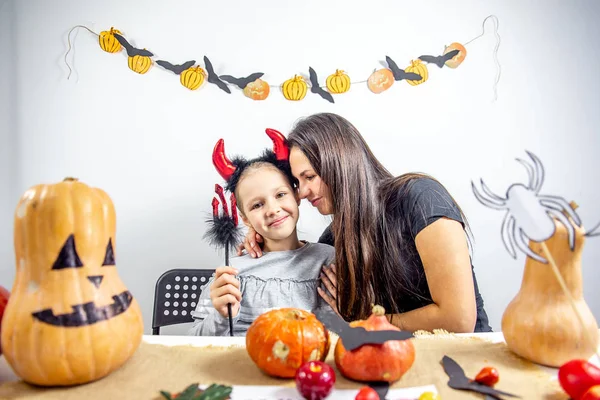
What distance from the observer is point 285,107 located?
1.76m

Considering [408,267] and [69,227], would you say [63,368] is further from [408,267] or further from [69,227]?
[408,267]

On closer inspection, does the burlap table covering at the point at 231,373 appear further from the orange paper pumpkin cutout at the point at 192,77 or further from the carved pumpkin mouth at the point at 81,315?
the orange paper pumpkin cutout at the point at 192,77

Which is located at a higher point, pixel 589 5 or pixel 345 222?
pixel 589 5

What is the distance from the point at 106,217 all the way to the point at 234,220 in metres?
0.67

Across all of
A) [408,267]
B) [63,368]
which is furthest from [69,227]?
[408,267]

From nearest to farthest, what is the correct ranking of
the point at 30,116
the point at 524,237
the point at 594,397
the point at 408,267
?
1. the point at 594,397
2. the point at 524,237
3. the point at 408,267
4. the point at 30,116

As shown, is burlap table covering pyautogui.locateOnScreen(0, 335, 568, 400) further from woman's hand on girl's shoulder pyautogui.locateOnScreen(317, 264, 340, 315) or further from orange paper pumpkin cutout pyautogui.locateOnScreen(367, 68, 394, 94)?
orange paper pumpkin cutout pyautogui.locateOnScreen(367, 68, 394, 94)

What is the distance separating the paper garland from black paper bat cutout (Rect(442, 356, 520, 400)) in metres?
1.23

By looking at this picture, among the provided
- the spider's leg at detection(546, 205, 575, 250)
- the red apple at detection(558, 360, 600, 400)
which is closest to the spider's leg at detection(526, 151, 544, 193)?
the spider's leg at detection(546, 205, 575, 250)

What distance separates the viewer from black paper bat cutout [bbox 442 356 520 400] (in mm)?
624

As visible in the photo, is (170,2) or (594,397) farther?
(170,2)

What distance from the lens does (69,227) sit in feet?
2.21

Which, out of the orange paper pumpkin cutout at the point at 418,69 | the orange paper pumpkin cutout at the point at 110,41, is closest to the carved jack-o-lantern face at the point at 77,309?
the orange paper pumpkin cutout at the point at 110,41

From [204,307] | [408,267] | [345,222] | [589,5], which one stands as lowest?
[204,307]
